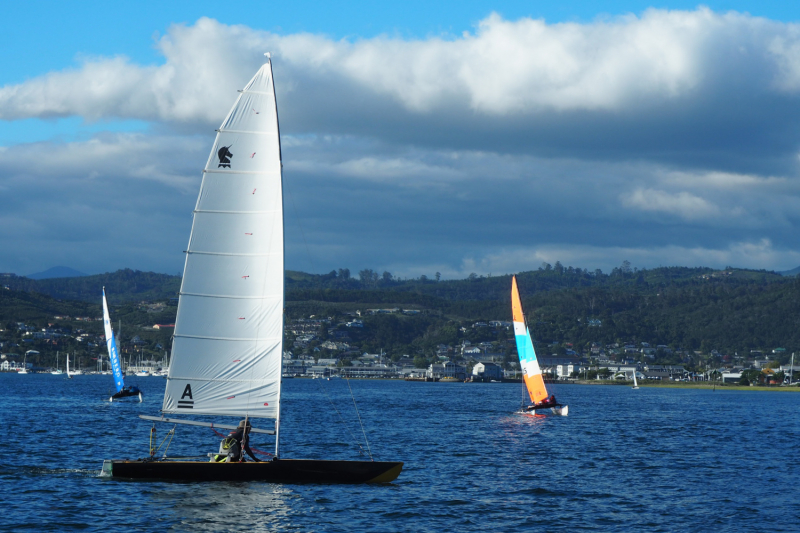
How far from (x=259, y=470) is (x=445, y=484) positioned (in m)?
8.64

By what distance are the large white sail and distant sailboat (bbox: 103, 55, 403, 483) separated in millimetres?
35

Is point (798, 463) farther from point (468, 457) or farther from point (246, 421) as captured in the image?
point (246, 421)

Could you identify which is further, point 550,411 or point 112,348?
point 112,348

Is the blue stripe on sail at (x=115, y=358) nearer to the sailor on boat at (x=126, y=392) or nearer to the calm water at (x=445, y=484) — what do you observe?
the sailor on boat at (x=126, y=392)

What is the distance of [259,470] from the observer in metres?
30.5

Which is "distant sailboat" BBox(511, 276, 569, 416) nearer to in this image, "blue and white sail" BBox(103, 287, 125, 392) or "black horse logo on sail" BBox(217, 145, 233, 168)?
"blue and white sail" BBox(103, 287, 125, 392)

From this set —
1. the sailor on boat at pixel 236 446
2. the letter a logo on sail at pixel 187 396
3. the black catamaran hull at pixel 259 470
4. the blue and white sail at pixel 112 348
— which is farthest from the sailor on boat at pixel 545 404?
the letter a logo on sail at pixel 187 396

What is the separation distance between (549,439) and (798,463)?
15593mm

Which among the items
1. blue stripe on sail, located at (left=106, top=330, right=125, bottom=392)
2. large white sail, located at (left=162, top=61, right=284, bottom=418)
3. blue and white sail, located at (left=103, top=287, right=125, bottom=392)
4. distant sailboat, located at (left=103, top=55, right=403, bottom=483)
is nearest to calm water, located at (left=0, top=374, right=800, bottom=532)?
distant sailboat, located at (left=103, top=55, right=403, bottom=483)

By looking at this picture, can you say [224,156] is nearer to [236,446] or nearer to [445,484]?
[236,446]

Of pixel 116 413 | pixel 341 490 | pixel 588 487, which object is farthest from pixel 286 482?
pixel 116 413

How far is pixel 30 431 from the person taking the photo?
179 feet

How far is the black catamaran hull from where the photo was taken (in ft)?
99.6

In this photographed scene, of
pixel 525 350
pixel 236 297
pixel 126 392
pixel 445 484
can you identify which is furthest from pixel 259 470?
pixel 126 392
